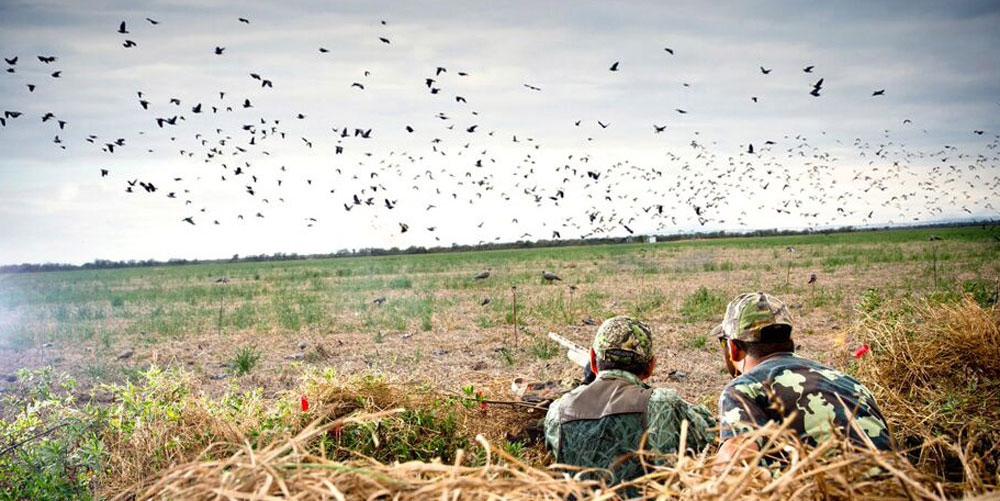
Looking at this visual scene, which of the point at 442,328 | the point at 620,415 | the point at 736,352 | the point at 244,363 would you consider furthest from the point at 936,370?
the point at 442,328

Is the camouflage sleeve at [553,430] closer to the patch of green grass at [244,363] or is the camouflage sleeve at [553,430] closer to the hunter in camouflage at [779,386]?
the hunter in camouflage at [779,386]

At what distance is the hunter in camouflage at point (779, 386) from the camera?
3.04 m

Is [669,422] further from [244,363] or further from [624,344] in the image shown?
[244,363]

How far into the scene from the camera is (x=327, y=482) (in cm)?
133

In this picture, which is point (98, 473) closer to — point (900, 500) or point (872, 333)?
point (900, 500)

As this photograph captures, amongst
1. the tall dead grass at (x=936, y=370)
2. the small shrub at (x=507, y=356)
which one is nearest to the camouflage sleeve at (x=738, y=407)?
the tall dead grass at (x=936, y=370)

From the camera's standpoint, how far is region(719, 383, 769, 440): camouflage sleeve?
3094mm

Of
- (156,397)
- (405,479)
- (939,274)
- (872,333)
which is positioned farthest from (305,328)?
(939,274)

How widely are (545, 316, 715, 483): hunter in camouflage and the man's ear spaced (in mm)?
350

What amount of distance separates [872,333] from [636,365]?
12.0 ft

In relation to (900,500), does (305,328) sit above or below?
below

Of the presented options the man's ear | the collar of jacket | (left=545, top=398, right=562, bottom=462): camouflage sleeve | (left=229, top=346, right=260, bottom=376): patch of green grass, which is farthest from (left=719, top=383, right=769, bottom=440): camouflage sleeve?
(left=229, top=346, right=260, bottom=376): patch of green grass

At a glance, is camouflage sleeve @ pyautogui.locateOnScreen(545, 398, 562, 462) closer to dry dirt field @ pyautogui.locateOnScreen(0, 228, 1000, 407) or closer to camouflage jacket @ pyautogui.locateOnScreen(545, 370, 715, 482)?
camouflage jacket @ pyautogui.locateOnScreen(545, 370, 715, 482)

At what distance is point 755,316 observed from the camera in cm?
345
